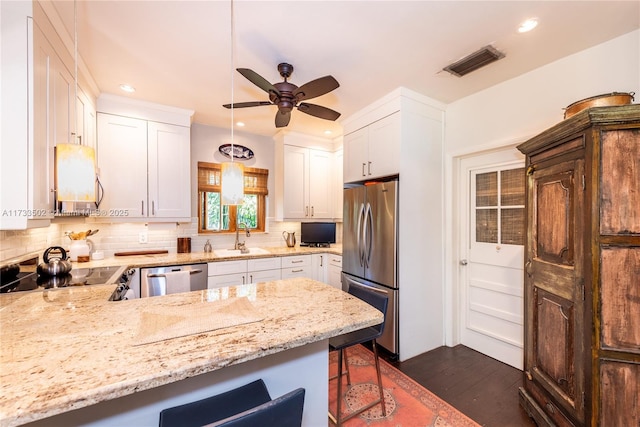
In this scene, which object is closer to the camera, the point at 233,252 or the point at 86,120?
the point at 86,120

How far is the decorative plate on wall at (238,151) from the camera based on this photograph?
3.73 meters

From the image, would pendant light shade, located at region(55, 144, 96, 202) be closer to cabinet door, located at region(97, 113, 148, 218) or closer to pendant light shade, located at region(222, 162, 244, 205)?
pendant light shade, located at region(222, 162, 244, 205)

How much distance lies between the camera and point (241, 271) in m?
3.17

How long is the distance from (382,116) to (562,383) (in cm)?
249

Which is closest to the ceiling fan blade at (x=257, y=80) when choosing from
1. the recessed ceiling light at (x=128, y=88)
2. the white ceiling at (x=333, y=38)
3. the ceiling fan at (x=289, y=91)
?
the ceiling fan at (x=289, y=91)

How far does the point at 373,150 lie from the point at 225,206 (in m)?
2.30

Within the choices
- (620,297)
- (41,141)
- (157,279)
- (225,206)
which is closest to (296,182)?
(225,206)

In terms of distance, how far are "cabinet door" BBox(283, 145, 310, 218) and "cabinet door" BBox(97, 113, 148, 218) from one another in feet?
5.66

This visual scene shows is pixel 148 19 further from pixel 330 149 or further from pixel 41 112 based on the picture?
pixel 330 149

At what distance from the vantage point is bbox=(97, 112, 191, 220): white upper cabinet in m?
2.77

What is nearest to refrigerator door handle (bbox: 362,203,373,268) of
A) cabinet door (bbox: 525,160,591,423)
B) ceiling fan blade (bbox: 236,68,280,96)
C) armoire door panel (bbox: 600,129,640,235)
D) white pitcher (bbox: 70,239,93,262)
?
cabinet door (bbox: 525,160,591,423)

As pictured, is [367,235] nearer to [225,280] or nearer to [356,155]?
[356,155]

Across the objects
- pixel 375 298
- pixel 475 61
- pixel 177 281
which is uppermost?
pixel 475 61

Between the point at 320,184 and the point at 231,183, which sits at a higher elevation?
the point at 320,184
